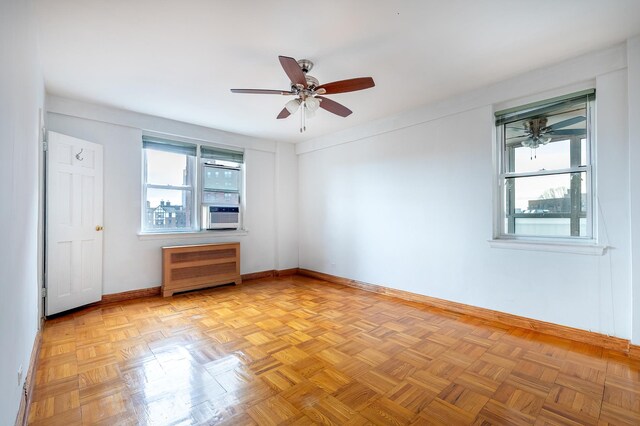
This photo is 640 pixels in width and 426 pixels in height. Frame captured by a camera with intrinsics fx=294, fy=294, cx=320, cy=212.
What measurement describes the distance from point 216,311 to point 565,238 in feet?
12.6

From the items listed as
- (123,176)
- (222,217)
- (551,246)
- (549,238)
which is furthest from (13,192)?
(549,238)

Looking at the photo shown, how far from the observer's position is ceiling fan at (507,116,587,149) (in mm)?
2924

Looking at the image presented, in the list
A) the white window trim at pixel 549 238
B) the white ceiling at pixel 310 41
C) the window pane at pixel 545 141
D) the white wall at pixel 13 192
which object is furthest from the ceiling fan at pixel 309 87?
the window pane at pixel 545 141

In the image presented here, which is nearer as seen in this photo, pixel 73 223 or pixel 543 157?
pixel 543 157

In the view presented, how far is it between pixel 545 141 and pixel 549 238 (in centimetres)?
102

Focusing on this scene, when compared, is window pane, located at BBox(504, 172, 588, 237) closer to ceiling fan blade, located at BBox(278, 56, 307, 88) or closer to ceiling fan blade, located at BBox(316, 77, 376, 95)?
ceiling fan blade, located at BBox(316, 77, 376, 95)

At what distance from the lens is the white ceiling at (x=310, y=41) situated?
204 centimetres

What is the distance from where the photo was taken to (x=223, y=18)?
2.13 m

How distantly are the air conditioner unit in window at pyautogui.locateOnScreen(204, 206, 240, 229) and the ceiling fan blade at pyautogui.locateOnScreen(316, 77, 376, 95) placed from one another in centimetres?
299

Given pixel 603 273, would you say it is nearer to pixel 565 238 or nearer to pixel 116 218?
pixel 565 238

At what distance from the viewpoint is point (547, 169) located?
306 centimetres

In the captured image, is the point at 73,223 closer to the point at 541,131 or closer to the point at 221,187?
the point at 221,187

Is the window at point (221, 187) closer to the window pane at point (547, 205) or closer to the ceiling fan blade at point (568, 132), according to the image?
the window pane at point (547, 205)

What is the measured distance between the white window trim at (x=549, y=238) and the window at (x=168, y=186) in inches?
167
